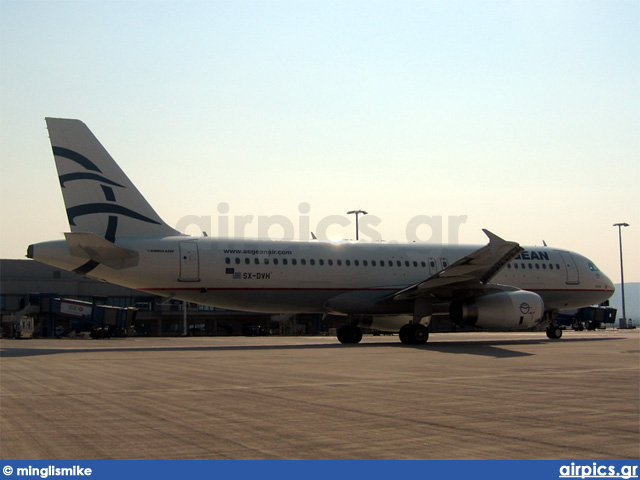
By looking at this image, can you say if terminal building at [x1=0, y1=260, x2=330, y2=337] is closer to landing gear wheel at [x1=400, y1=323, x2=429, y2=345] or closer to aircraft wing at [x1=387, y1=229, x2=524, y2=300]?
landing gear wheel at [x1=400, y1=323, x2=429, y2=345]

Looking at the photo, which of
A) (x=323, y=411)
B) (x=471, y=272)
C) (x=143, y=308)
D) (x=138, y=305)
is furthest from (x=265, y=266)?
(x=138, y=305)

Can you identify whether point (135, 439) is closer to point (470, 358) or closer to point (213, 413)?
point (213, 413)

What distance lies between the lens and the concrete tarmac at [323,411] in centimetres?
646

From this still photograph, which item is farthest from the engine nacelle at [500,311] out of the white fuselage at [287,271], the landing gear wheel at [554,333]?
the landing gear wheel at [554,333]

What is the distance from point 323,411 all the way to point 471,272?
16915 millimetres

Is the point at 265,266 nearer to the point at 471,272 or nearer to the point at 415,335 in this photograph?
the point at 415,335

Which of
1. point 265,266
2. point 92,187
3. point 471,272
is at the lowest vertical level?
point 471,272

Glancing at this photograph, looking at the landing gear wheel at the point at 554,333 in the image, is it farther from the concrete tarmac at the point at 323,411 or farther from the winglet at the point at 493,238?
the concrete tarmac at the point at 323,411

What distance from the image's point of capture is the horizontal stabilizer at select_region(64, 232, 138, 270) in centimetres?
2295

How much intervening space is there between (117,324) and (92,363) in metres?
36.7

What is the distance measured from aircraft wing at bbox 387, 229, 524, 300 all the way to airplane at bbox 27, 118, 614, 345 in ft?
0.13

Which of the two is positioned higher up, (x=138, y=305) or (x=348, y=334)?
(x=138, y=305)

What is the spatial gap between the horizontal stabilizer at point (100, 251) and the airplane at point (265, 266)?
0.03m

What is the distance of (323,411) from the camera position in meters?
8.77
